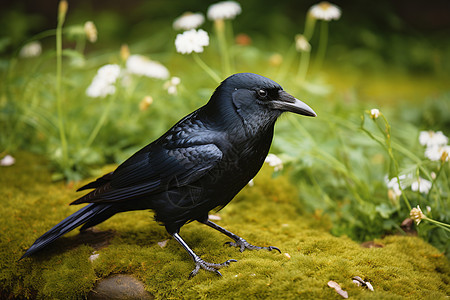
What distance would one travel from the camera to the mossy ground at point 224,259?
7.66ft

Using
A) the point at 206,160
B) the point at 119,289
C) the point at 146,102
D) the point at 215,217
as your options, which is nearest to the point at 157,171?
the point at 206,160

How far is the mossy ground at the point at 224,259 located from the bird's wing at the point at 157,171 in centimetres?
38

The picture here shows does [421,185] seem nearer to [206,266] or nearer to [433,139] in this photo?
[433,139]

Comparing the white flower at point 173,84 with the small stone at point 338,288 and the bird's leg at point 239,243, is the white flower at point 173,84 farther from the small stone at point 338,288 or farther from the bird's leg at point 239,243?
the small stone at point 338,288

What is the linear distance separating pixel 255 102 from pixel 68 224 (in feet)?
4.57

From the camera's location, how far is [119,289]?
245cm

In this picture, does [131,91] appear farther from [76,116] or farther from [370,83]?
[370,83]

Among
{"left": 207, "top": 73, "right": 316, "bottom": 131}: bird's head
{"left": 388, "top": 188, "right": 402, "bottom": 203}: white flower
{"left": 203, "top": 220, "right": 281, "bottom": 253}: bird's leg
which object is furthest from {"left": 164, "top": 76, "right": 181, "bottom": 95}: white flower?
{"left": 388, "top": 188, "right": 402, "bottom": 203}: white flower

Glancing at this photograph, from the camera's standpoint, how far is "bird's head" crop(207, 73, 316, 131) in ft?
8.13

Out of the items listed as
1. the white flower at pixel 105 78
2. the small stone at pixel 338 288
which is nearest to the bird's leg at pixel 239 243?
the small stone at pixel 338 288

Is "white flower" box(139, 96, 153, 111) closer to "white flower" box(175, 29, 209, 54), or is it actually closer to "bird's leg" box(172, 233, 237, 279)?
"white flower" box(175, 29, 209, 54)

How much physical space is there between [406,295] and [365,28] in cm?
609

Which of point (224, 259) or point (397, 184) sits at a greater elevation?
point (397, 184)

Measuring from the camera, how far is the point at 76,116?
4074 millimetres
